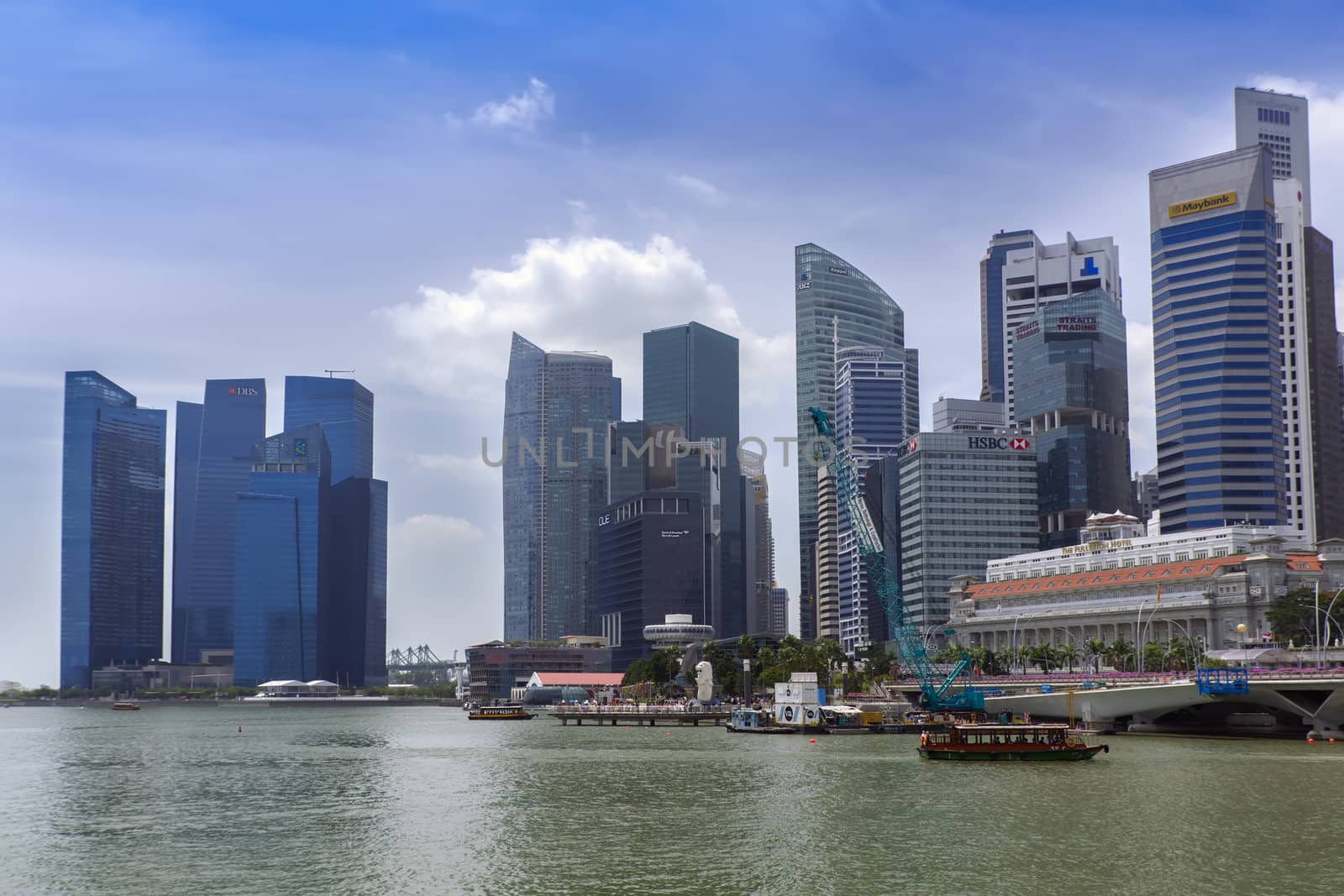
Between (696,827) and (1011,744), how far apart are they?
63323 mm

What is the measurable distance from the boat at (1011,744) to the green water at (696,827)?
3.72 metres

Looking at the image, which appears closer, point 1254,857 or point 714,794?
point 1254,857

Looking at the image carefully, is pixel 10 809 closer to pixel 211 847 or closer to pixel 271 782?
pixel 271 782

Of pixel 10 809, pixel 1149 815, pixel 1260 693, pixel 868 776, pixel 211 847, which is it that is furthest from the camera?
pixel 1260 693

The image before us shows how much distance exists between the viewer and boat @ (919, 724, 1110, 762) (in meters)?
148

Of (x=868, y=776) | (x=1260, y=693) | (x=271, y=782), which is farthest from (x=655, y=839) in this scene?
(x=1260, y=693)

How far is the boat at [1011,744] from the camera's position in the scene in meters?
148

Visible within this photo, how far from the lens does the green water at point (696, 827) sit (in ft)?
254

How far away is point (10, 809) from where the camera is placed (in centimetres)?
11750

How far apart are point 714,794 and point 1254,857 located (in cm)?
4871

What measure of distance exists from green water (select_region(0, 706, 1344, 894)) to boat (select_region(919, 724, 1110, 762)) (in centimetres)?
372

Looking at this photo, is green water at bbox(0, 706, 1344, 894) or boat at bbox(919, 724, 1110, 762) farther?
boat at bbox(919, 724, 1110, 762)

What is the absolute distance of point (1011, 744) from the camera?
493 ft

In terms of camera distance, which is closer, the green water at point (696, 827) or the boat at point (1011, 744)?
the green water at point (696, 827)
